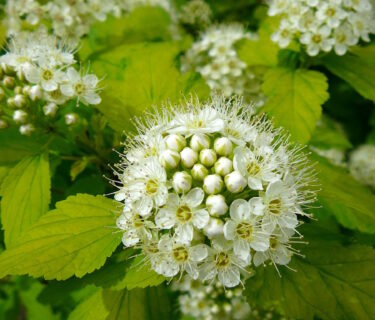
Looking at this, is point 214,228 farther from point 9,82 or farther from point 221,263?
point 9,82

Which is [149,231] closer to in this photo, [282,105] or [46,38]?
[282,105]

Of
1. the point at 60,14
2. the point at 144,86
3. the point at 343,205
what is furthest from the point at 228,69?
the point at 343,205

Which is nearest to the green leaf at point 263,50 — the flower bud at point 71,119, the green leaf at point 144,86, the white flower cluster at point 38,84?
the green leaf at point 144,86

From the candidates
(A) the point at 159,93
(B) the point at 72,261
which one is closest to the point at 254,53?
(A) the point at 159,93

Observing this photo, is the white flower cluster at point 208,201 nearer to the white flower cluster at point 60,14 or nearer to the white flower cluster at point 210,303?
the white flower cluster at point 210,303

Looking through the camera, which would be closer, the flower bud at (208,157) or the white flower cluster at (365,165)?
the flower bud at (208,157)

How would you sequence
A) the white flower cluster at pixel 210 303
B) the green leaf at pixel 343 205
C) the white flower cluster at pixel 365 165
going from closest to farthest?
1. the green leaf at pixel 343 205
2. the white flower cluster at pixel 210 303
3. the white flower cluster at pixel 365 165
